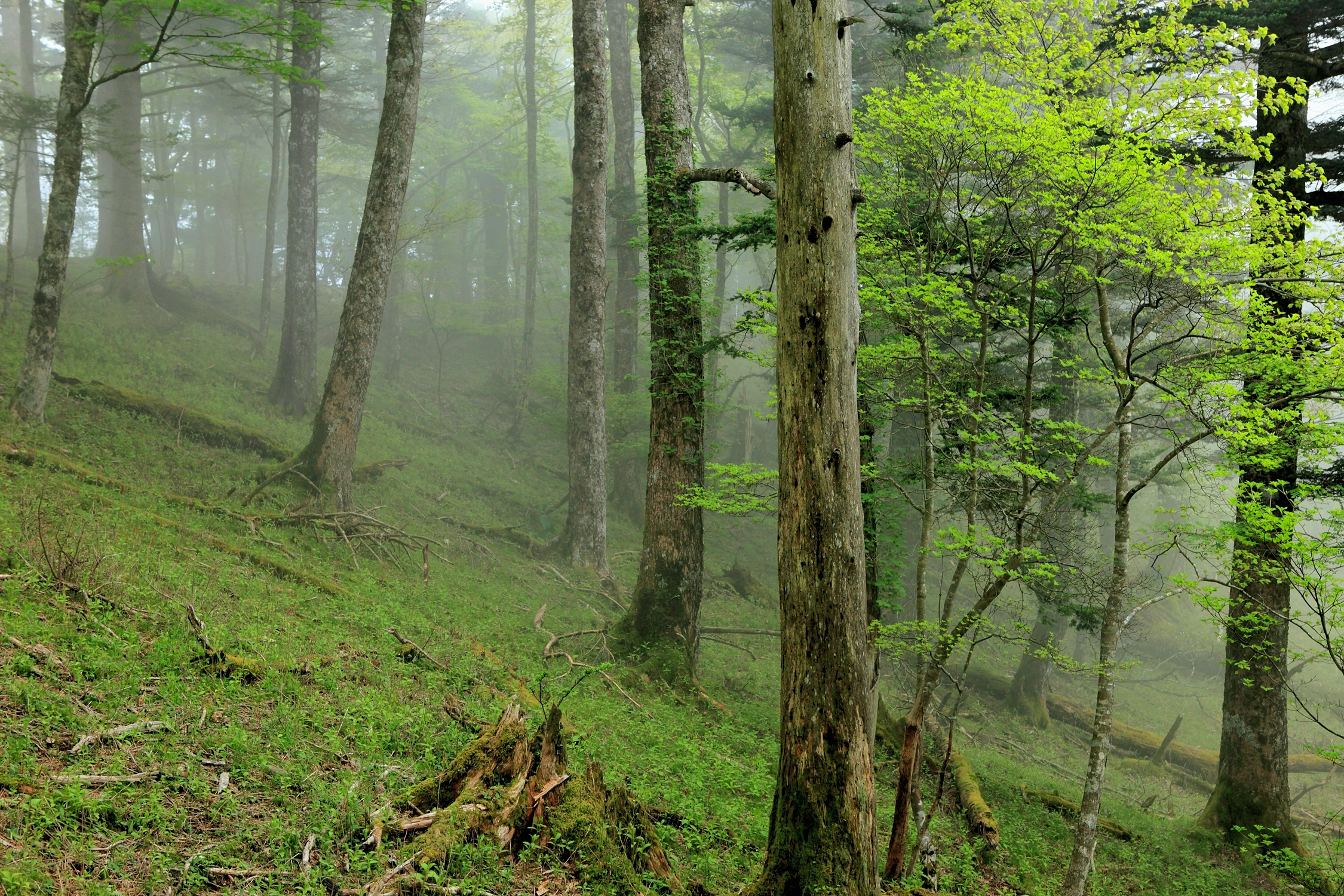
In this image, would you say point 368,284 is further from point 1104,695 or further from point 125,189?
point 125,189

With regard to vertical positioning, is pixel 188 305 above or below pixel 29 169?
below

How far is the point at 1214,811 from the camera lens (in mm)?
8578

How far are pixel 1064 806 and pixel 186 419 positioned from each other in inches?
551

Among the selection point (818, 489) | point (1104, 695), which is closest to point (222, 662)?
point (818, 489)

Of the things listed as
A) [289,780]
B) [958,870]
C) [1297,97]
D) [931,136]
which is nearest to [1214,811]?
[958,870]

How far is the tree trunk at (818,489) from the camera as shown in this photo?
12.5 feet

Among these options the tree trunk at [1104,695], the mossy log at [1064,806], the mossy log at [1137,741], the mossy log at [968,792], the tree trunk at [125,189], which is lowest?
the mossy log at [1137,741]

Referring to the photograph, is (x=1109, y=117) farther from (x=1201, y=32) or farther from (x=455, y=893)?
(x=455, y=893)

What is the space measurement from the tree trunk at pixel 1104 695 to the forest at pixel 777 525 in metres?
0.05

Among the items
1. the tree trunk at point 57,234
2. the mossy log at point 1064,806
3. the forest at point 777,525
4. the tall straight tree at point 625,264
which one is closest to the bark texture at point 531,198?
the tall straight tree at point 625,264

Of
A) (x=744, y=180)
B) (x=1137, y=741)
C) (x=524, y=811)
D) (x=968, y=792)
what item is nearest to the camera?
(x=524, y=811)

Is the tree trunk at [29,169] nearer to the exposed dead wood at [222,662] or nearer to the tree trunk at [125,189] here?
the tree trunk at [125,189]

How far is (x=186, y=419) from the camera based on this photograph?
39.3 feet

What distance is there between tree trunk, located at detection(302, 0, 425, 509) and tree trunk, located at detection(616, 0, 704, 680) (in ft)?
13.7
